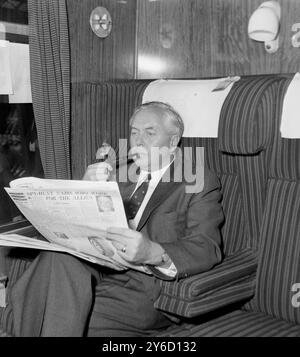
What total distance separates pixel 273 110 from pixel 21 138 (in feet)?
3.77

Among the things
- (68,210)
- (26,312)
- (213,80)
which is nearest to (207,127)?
(213,80)

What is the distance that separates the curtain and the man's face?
22.3 inches

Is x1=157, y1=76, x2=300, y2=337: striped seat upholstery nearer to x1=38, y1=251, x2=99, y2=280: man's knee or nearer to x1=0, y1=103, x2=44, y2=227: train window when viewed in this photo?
x1=38, y1=251, x2=99, y2=280: man's knee

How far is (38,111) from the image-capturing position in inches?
87.7

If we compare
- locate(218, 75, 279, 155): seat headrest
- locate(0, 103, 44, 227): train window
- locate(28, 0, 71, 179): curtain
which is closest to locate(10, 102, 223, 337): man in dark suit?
locate(218, 75, 279, 155): seat headrest

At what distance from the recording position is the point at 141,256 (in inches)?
61.6

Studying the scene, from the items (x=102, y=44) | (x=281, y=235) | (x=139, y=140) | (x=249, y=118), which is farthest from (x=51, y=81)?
(x=281, y=235)

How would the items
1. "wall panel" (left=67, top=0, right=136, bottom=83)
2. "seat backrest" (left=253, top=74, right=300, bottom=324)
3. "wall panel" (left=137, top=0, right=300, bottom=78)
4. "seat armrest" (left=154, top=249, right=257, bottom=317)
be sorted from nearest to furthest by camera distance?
"seat armrest" (left=154, top=249, right=257, bottom=317), "seat backrest" (left=253, top=74, right=300, bottom=324), "wall panel" (left=137, top=0, right=300, bottom=78), "wall panel" (left=67, top=0, right=136, bottom=83)

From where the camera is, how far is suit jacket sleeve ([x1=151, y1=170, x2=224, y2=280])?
1.64 metres

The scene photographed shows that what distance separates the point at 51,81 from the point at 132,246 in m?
1.03

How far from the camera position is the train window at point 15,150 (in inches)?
88.3

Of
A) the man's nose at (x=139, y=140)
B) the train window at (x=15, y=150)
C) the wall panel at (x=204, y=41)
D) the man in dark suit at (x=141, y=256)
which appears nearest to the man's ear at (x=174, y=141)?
the man in dark suit at (x=141, y=256)

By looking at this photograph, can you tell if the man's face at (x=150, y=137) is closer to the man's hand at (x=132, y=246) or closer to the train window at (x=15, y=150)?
the man's hand at (x=132, y=246)

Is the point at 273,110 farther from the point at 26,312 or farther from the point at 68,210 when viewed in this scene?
the point at 26,312
